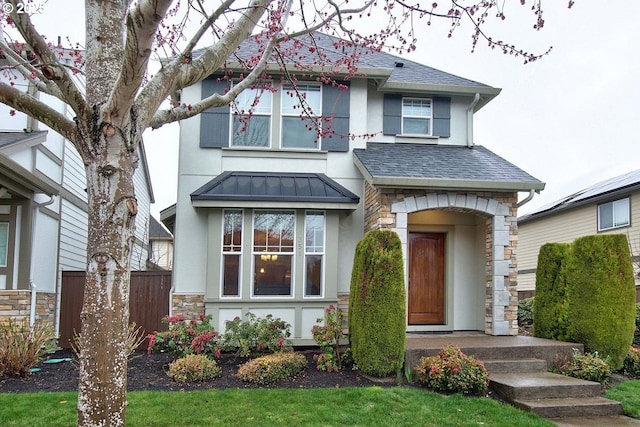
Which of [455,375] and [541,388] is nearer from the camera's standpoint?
[541,388]

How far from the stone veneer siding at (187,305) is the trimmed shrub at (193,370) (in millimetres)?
2246

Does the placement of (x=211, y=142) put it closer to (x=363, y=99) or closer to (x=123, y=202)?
(x=363, y=99)

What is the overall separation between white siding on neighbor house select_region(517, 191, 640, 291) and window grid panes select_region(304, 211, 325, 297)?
392 inches

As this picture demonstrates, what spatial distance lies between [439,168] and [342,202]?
6.21ft

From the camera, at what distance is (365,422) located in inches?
196

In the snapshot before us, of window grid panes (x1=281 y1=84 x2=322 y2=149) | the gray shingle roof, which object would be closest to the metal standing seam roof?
window grid panes (x1=281 y1=84 x2=322 y2=149)

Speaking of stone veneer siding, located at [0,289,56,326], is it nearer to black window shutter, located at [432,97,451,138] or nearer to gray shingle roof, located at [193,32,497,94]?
gray shingle roof, located at [193,32,497,94]

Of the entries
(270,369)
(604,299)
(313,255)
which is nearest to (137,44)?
(270,369)

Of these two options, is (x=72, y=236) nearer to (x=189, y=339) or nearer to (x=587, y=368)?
(x=189, y=339)

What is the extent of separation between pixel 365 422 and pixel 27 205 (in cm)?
732

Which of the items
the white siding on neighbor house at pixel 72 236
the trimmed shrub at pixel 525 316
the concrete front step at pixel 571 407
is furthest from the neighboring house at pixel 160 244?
the concrete front step at pixel 571 407

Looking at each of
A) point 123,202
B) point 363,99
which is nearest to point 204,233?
point 363,99

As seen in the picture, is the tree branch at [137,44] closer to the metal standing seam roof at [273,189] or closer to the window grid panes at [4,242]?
the metal standing seam roof at [273,189]

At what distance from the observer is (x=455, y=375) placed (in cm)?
598
